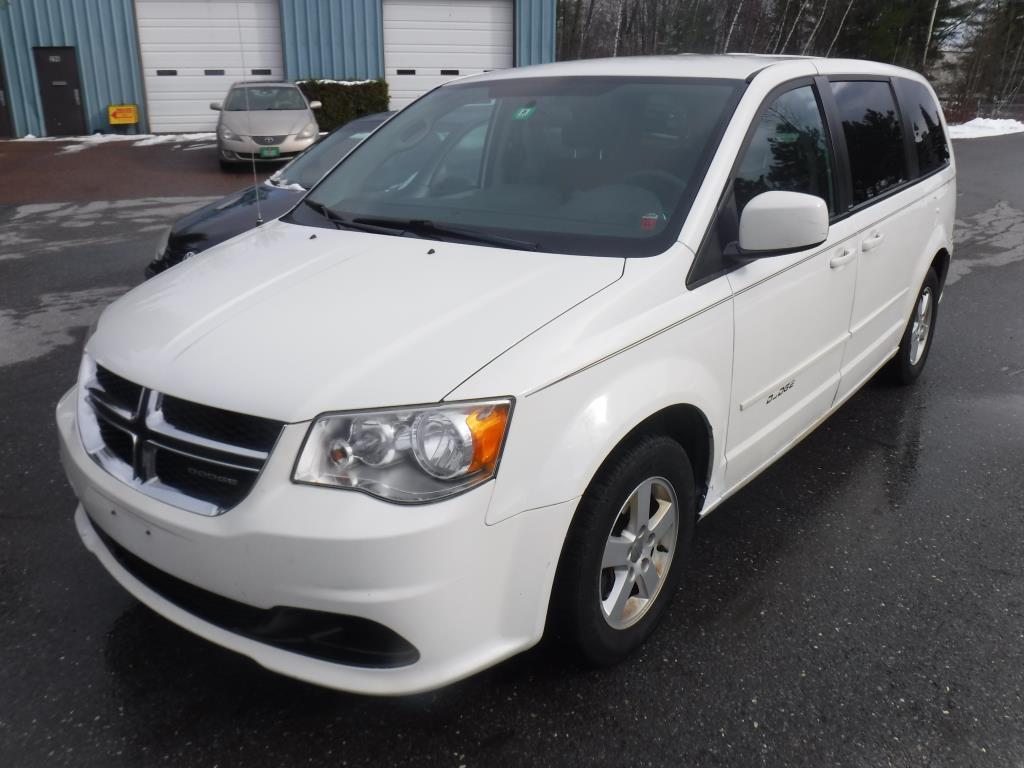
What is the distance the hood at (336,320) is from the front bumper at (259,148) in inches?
476

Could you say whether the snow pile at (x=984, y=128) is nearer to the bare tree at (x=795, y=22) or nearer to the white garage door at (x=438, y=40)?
the bare tree at (x=795, y=22)

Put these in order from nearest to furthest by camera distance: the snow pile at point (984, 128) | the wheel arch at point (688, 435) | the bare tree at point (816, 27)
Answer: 1. the wheel arch at point (688, 435)
2. the snow pile at point (984, 128)
3. the bare tree at point (816, 27)

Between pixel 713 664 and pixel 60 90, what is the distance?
2283cm

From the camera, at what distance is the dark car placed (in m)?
6.09

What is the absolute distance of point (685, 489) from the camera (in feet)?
9.04

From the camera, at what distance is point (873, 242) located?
12.5 feet

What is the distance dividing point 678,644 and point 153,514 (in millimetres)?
1644

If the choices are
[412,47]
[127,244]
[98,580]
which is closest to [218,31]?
[412,47]

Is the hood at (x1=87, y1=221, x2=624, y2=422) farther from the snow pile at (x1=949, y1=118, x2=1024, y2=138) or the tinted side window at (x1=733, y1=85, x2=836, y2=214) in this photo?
the snow pile at (x1=949, y1=118, x2=1024, y2=138)

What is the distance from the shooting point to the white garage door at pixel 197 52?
21031 millimetres

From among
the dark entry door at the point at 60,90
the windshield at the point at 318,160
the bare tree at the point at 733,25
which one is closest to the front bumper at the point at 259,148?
the windshield at the point at 318,160

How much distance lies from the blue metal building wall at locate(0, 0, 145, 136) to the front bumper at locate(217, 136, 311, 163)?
7697 mm

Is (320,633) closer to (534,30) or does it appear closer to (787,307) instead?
(787,307)

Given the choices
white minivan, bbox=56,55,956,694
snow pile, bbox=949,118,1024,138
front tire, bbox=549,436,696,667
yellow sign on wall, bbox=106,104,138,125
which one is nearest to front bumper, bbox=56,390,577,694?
white minivan, bbox=56,55,956,694
